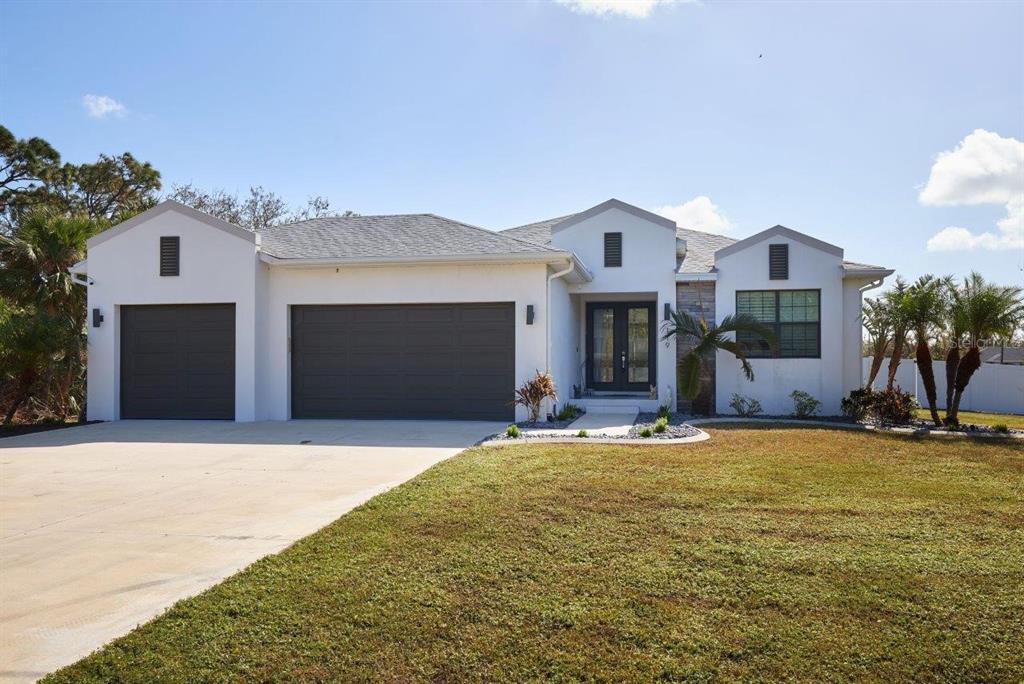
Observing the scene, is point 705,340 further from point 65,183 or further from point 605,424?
point 65,183

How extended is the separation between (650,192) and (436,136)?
587cm

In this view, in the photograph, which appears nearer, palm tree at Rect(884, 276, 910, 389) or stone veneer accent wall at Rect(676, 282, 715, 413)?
palm tree at Rect(884, 276, 910, 389)

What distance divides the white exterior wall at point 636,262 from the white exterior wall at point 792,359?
1108 mm

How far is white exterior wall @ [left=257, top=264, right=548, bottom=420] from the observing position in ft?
43.7

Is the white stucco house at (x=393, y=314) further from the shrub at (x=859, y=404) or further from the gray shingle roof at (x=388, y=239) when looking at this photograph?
the shrub at (x=859, y=404)

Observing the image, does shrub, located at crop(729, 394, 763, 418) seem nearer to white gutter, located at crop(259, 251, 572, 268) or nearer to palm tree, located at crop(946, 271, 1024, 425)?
palm tree, located at crop(946, 271, 1024, 425)

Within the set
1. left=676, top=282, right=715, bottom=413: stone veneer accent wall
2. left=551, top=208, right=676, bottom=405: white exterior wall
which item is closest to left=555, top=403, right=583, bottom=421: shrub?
left=551, top=208, right=676, bottom=405: white exterior wall

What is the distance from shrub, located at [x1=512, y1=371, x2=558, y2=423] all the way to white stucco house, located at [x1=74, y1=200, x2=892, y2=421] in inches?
22.0

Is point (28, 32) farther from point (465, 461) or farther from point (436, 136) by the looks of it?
point (465, 461)

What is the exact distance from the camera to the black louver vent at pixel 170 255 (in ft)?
46.0

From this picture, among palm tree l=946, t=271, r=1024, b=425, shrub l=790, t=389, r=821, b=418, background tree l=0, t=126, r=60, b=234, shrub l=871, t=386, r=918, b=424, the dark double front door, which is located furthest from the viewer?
background tree l=0, t=126, r=60, b=234

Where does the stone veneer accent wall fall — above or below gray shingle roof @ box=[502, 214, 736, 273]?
below

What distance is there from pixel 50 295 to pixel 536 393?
11423 mm

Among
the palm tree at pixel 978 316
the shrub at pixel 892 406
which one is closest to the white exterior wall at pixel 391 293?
the shrub at pixel 892 406
